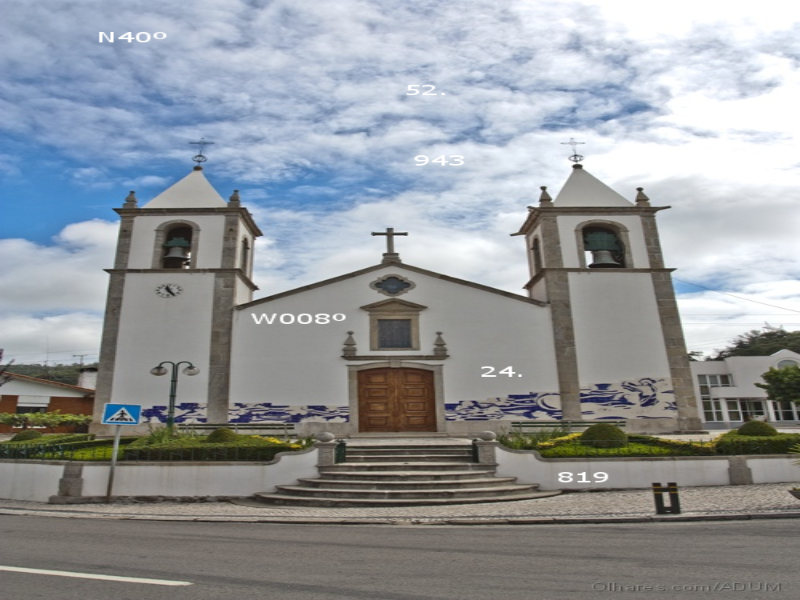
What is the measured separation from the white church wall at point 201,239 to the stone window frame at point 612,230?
40.6 feet

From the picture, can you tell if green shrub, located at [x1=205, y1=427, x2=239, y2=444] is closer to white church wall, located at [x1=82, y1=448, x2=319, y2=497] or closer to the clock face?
white church wall, located at [x1=82, y1=448, x2=319, y2=497]

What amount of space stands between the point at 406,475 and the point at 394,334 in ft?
24.6

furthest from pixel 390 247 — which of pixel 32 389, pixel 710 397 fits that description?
pixel 710 397

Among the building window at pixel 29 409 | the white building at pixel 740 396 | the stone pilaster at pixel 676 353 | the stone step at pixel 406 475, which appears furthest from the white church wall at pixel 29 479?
the white building at pixel 740 396

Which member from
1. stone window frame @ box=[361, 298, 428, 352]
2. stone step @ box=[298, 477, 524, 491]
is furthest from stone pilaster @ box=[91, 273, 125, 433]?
stone step @ box=[298, 477, 524, 491]

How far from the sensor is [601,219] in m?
20.1

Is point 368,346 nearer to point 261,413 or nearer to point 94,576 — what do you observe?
point 261,413

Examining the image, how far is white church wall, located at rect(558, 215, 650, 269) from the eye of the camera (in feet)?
64.2

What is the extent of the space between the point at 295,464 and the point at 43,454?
5277 millimetres

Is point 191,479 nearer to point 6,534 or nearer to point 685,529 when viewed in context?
point 6,534

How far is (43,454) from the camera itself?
39.0ft

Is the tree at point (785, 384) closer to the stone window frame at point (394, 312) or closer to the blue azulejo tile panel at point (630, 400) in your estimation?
the blue azulejo tile panel at point (630, 400)

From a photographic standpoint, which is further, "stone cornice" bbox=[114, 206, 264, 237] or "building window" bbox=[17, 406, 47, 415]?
"building window" bbox=[17, 406, 47, 415]

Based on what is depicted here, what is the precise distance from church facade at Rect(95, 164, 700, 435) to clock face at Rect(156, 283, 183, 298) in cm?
5
